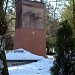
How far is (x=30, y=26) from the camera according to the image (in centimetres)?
2531

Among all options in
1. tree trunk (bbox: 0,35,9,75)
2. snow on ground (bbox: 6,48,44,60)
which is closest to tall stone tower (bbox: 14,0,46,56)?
snow on ground (bbox: 6,48,44,60)

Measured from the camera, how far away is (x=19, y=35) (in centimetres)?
2511

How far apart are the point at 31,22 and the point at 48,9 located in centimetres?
1929

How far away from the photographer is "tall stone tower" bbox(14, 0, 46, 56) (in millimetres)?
24875

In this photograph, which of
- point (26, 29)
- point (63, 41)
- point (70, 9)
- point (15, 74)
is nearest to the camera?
point (63, 41)

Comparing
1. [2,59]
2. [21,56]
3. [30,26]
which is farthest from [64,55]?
[30,26]

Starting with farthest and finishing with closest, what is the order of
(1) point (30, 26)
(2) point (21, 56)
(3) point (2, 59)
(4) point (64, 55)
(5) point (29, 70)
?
(1) point (30, 26)
(2) point (21, 56)
(5) point (29, 70)
(4) point (64, 55)
(3) point (2, 59)

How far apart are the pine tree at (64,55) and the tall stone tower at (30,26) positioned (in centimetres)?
1826

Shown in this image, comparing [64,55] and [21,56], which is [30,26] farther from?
[64,55]

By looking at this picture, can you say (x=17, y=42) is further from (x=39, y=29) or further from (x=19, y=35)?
(x=39, y=29)

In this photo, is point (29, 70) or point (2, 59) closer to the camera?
point (2, 59)

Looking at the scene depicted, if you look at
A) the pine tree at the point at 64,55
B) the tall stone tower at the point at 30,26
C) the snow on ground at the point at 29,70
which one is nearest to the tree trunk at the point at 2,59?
the pine tree at the point at 64,55

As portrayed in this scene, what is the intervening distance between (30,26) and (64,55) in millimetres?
18987

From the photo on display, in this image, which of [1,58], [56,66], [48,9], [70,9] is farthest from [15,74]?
[48,9]
